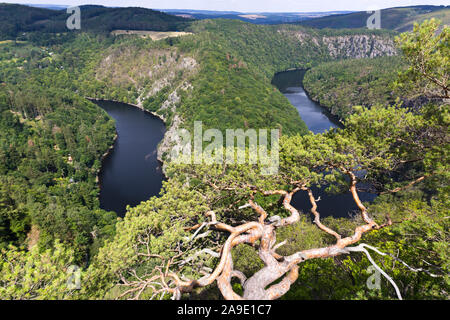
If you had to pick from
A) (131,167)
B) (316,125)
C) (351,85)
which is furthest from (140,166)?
(351,85)

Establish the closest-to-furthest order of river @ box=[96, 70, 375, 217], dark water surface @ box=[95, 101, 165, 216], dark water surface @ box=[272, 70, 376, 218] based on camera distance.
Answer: dark water surface @ box=[272, 70, 376, 218]
river @ box=[96, 70, 375, 217]
dark water surface @ box=[95, 101, 165, 216]

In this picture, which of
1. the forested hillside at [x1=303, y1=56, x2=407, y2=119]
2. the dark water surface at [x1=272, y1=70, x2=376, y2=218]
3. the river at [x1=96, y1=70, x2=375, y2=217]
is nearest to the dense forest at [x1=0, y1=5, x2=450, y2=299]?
the forested hillside at [x1=303, y1=56, x2=407, y2=119]

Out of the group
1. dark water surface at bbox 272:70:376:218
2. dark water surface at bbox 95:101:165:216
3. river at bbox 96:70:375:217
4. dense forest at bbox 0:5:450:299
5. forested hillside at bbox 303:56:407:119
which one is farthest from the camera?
forested hillside at bbox 303:56:407:119

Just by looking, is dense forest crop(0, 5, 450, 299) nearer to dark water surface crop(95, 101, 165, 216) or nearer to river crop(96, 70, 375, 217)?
river crop(96, 70, 375, 217)

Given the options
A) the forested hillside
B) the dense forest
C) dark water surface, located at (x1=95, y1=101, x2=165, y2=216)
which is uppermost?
the forested hillside

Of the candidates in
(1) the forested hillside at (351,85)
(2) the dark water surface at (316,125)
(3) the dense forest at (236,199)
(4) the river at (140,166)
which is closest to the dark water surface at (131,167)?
(4) the river at (140,166)

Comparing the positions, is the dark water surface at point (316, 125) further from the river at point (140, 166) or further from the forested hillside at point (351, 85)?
the forested hillside at point (351, 85)
